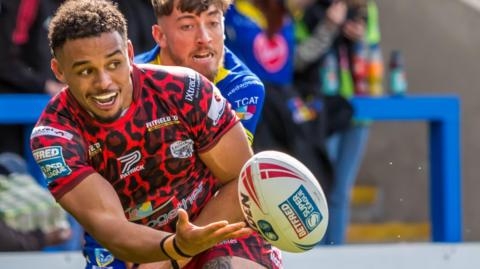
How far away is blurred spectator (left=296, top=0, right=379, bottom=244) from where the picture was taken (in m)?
9.50

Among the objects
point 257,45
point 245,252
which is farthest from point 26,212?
point 245,252

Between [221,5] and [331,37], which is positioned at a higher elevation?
[221,5]

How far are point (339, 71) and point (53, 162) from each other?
16.9 ft

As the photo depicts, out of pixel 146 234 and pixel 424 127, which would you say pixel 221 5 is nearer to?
pixel 146 234

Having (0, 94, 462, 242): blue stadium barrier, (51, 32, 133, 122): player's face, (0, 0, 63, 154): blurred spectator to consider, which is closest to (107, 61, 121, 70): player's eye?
(51, 32, 133, 122): player's face

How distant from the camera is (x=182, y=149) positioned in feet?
17.3

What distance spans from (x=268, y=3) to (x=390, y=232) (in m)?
3.33

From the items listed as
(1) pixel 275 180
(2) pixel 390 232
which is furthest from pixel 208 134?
(2) pixel 390 232

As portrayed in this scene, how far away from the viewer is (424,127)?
1245 cm

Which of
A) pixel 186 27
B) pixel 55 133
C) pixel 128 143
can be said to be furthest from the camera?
pixel 186 27

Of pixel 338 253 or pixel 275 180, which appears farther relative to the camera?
pixel 338 253

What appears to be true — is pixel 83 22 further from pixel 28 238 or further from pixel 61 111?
pixel 28 238

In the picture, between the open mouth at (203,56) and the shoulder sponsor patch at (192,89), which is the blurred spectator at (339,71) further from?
the shoulder sponsor patch at (192,89)

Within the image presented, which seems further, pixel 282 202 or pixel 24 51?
pixel 24 51
